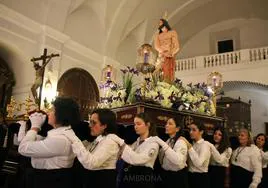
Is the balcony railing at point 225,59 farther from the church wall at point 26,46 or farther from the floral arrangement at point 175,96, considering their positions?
the floral arrangement at point 175,96

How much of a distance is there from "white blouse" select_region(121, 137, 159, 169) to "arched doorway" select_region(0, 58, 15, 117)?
6.83 metres

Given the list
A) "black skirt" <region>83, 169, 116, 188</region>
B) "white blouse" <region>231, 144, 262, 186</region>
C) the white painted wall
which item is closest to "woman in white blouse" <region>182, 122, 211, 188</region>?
"white blouse" <region>231, 144, 262, 186</region>

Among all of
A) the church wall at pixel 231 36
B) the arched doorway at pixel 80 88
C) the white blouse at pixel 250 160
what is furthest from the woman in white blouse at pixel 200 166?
the church wall at pixel 231 36

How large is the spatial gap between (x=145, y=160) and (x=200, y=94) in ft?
8.53

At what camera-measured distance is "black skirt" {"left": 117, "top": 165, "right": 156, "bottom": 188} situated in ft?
9.96

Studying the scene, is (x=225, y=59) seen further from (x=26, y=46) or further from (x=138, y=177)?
(x=138, y=177)

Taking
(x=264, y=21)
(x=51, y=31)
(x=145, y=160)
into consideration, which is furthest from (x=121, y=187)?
(x=264, y=21)

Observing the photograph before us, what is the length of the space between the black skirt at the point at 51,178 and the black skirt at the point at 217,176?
8.32 feet

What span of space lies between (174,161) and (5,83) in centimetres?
729

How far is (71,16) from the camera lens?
10453 mm

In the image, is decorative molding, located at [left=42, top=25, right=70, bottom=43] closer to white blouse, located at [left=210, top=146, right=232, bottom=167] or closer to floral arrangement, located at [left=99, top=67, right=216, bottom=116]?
floral arrangement, located at [left=99, top=67, right=216, bottom=116]

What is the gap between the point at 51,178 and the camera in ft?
7.30

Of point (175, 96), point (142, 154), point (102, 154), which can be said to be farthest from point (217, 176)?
point (102, 154)

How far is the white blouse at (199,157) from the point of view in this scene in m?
3.48
